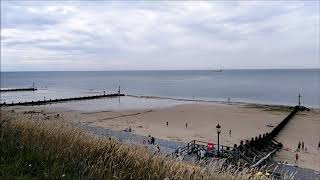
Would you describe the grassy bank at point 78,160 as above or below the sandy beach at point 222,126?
above

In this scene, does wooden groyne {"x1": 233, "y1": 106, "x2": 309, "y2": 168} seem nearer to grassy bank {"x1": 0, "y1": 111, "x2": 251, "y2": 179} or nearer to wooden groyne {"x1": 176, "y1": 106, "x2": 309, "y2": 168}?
wooden groyne {"x1": 176, "y1": 106, "x2": 309, "y2": 168}

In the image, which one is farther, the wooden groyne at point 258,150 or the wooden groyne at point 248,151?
the wooden groyne at point 258,150

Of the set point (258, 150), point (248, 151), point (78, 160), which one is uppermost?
point (78, 160)

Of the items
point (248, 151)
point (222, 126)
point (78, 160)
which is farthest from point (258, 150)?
point (78, 160)

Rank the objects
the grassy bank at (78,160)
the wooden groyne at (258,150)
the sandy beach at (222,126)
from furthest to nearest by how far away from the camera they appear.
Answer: the sandy beach at (222,126)
the wooden groyne at (258,150)
the grassy bank at (78,160)

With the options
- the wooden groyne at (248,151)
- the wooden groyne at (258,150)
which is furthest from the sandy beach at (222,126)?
the wooden groyne at (248,151)

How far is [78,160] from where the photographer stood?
5676mm

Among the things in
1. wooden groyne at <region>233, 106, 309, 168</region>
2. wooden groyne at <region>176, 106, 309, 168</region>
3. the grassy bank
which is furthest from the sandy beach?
the grassy bank

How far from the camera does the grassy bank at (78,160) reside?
5094 millimetres

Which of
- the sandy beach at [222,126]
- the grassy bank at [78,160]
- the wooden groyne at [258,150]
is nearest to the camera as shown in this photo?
the grassy bank at [78,160]

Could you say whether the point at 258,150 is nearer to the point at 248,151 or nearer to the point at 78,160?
the point at 248,151

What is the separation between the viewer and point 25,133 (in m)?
7.07

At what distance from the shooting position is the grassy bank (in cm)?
509

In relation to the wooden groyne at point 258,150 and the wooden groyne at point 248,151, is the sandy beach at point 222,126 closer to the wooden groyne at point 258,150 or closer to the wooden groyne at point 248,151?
the wooden groyne at point 258,150
